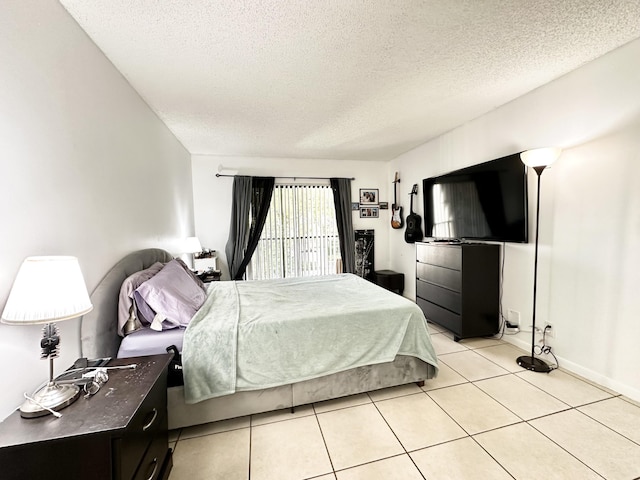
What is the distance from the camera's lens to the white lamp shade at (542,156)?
6.73ft

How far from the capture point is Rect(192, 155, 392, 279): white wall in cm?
427

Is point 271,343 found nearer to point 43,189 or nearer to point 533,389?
point 43,189

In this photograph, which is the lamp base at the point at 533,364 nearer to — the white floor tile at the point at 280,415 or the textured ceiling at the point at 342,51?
the white floor tile at the point at 280,415

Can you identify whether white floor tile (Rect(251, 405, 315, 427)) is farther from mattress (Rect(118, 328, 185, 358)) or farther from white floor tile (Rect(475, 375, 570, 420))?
white floor tile (Rect(475, 375, 570, 420))

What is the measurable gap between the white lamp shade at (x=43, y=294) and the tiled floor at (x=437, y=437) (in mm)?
1083

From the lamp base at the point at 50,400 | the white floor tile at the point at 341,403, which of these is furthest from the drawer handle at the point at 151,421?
the white floor tile at the point at 341,403

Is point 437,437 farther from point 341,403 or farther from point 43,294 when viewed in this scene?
point 43,294

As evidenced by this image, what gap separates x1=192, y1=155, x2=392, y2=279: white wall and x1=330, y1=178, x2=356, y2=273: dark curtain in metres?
0.16

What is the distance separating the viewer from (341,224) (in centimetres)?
473

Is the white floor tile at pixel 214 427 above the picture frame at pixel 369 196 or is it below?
below

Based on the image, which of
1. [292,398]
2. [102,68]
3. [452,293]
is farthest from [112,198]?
[452,293]

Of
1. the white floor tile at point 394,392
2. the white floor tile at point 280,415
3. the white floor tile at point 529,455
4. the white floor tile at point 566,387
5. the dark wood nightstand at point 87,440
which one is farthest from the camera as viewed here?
the white floor tile at point 394,392

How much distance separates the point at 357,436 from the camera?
5.32 feet

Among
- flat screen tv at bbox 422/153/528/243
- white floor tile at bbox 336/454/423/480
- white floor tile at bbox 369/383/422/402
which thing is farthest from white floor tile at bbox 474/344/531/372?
white floor tile at bbox 336/454/423/480
